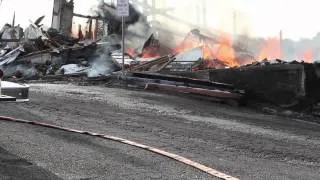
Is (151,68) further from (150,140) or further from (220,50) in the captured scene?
(150,140)

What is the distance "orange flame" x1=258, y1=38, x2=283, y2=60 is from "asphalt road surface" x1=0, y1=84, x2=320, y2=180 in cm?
867

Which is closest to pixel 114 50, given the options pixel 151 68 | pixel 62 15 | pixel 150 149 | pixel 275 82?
pixel 151 68

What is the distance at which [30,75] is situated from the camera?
72.5 ft

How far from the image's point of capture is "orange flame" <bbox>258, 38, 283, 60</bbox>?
2161cm

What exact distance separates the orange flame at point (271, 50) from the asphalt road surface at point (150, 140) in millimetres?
8668

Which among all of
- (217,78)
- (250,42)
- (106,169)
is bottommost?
(106,169)

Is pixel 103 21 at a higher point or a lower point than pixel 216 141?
higher

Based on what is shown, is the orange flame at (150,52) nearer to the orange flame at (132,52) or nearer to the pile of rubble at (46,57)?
the orange flame at (132,52)

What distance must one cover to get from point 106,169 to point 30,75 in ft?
53.7

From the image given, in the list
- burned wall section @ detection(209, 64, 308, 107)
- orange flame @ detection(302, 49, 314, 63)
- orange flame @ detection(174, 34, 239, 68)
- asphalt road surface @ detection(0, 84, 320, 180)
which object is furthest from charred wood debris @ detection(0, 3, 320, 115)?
orange flame @ detection(302, 49, 314, 63)

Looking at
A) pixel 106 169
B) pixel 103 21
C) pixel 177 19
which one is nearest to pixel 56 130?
pixel 106 169

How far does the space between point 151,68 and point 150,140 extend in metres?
11.3

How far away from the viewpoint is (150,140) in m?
8.30

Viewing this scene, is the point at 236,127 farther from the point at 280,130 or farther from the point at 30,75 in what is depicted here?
the point at 30,75
